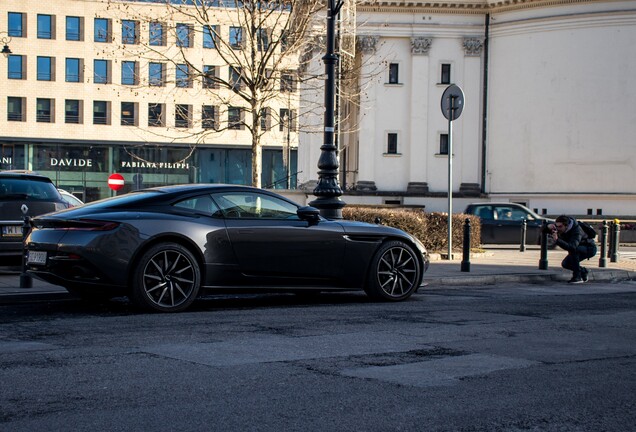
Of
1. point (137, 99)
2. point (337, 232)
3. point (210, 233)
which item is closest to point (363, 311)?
point (337, 232)

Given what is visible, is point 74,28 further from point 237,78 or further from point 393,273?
point 393,273

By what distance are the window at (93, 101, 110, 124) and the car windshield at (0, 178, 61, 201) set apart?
→ 172 feet

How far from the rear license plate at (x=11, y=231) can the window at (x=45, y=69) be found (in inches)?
2117

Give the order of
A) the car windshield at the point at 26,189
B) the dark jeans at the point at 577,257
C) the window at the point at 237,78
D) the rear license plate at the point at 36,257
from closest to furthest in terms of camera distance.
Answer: the rear license plate at the point at 36,257, the car windshield at the point at 26,189, the dark jeans at the point at 577,257, the window at the point at 237,78

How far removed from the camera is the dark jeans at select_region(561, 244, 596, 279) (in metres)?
16.9

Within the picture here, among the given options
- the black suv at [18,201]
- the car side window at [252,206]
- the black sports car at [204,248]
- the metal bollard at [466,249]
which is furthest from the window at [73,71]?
the car side window at [252,206]

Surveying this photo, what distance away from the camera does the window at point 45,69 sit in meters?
65.8

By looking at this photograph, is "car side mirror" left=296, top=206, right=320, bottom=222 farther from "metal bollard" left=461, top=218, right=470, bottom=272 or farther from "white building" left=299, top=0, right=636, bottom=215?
"white building" left=299, top=0, right=636, bottom=215

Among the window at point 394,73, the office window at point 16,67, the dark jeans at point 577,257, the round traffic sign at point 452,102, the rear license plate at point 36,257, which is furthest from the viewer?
the office window at point 16,67

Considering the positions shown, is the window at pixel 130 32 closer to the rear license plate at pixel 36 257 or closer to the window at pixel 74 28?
the rear license plate at pixel 36 257

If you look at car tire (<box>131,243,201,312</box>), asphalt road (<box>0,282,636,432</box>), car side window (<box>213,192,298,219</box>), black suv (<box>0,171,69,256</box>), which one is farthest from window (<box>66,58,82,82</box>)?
car tire (<box>131,243,201,312</box>)

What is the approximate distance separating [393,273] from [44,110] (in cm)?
5804

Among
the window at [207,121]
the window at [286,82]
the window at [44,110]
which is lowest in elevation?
the window at [207,121]

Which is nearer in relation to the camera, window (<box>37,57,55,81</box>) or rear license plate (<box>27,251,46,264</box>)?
rear license plate (<box>27,251,46,264</box>)
